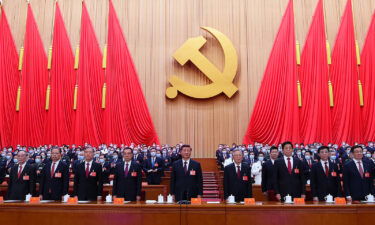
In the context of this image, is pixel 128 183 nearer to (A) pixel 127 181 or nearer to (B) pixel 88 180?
(A) pixel 127 181

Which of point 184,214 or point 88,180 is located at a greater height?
point 88,180

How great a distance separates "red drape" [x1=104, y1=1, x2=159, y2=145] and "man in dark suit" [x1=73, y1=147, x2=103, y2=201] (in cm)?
750

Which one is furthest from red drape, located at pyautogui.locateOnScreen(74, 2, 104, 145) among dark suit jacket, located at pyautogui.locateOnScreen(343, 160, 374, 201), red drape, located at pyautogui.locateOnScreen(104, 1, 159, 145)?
dark suit jacket, located at pyautogui.locateOnScreen(343, 160, 374, 201)

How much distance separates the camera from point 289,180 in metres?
4.28

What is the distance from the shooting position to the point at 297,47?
1288cm

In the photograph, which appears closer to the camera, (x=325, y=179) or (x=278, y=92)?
(x=325, y=179)

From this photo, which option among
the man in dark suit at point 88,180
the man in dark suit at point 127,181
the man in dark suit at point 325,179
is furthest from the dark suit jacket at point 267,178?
the man in dark suit at point 88,180

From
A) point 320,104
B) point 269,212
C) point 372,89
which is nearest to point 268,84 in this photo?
point 320,104

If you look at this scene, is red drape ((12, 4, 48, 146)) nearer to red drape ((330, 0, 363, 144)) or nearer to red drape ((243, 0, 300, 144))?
red drape ((243, 0, 300, 144))

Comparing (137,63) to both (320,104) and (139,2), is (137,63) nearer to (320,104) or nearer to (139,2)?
(139,2)

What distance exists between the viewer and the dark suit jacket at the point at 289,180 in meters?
4.27

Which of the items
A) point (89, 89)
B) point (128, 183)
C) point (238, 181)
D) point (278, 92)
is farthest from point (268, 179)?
point (89, 89)

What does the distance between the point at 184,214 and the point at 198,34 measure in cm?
1107

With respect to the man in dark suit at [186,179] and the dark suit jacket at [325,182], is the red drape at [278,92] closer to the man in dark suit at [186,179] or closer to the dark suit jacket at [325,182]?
the dark suit jacket at [325,182]
